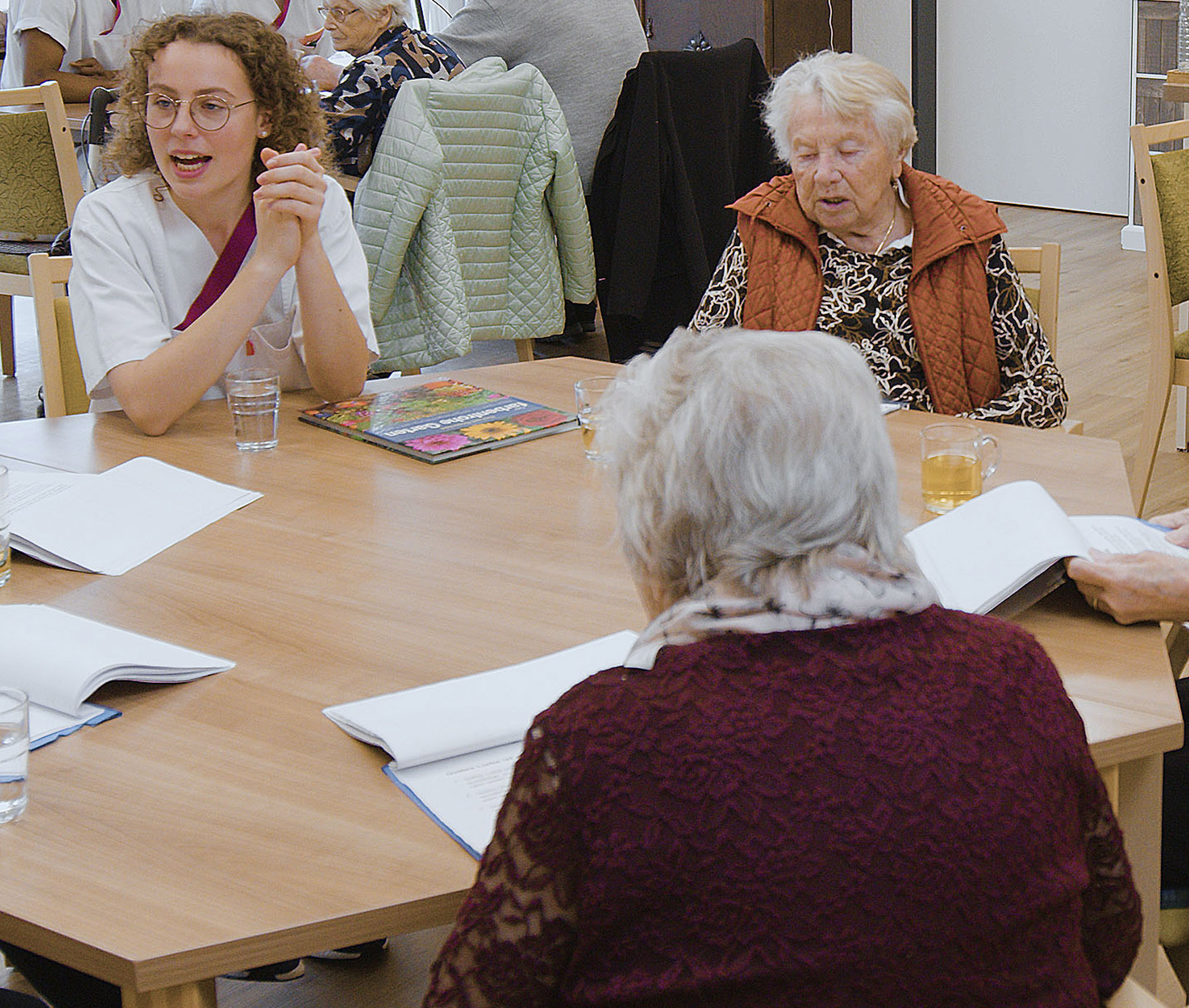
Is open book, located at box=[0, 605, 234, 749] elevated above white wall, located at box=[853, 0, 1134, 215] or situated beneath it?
situated beneath

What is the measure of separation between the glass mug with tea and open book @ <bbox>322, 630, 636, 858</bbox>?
569 mm

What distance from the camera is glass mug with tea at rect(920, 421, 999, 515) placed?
1.72 m

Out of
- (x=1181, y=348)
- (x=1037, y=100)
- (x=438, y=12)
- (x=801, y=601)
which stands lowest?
(x=1181, y=348)

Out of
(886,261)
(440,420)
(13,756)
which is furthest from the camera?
(886,261)

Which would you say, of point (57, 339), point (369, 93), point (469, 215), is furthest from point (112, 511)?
point (369, 93)

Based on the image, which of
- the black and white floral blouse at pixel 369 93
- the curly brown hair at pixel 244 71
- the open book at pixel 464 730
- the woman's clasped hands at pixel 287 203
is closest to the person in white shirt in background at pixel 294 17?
the black and white floral blouse at pixel 369 93

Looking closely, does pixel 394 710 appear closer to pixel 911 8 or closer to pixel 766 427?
pixel 766 427

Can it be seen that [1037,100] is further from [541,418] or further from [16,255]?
[541,418]

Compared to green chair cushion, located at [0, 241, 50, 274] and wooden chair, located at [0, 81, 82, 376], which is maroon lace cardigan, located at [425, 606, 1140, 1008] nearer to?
wooden chair, located at [0, 81, 82, 376]

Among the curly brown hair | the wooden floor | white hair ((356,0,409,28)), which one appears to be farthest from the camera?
white hair ((356,0,409,28))

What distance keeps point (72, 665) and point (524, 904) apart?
0.61 metres

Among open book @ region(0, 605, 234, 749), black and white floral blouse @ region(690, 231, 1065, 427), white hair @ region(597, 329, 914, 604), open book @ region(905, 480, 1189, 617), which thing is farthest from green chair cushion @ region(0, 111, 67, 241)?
white hair @ region(597, 329, 914, 604)

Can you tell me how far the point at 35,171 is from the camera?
4312 mm

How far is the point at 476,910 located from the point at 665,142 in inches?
148
